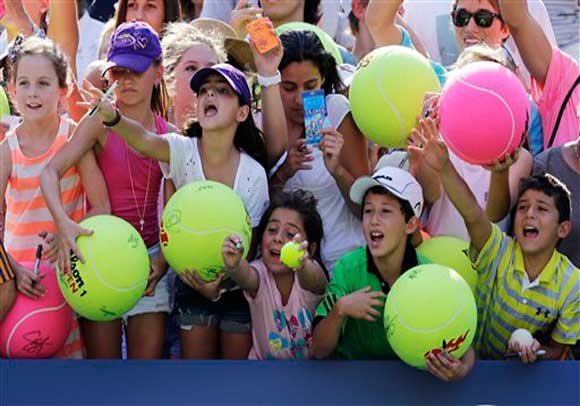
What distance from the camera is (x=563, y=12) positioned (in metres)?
7.57

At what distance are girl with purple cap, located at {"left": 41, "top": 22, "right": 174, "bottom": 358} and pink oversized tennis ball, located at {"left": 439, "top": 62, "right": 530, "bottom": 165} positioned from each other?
4.71ft

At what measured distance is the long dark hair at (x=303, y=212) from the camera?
17.3ft

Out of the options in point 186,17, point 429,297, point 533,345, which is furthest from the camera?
point 186,17

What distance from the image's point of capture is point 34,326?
16.7 ft

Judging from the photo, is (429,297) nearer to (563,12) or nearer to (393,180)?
(393,180)

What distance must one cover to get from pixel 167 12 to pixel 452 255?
2.38 meters

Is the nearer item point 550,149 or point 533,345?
point 533,345

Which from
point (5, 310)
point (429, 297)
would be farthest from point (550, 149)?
point (5, 310)

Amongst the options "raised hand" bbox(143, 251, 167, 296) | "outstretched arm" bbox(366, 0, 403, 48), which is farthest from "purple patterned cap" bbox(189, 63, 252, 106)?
"outstretched arm" bbox(366, 0, 403, 48)

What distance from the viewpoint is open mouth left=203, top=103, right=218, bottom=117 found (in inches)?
213

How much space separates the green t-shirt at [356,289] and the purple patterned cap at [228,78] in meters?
0.90

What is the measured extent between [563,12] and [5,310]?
4.23 m

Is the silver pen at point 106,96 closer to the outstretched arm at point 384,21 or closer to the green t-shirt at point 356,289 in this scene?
the green t-shirt at point 356,289

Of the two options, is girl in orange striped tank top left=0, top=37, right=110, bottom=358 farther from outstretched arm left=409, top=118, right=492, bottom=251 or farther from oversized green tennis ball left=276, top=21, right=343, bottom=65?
outstretched arm left=409, top=118, right=492, bottom=251
